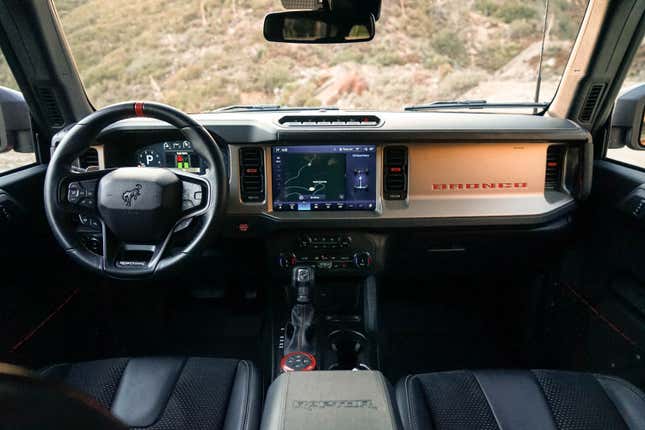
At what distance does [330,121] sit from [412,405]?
137 cm

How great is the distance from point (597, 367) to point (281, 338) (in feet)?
5.25

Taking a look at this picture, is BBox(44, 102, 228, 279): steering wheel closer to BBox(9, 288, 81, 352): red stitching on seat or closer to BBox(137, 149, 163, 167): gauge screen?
BBox(137, 149, 163, 167): gauge screen

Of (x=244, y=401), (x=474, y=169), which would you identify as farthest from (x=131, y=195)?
(x=474, y=169)

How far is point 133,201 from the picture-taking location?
2188 mm

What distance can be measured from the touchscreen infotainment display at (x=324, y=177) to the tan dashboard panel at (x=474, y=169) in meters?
0.23

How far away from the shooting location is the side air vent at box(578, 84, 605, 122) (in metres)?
2.86

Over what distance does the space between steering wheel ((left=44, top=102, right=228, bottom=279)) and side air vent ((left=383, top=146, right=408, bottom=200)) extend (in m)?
0.88

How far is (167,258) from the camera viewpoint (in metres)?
2.18

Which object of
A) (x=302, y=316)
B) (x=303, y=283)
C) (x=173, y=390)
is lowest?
(x=302, y=316)

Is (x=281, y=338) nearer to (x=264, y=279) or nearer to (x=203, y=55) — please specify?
(x=264, y=279)

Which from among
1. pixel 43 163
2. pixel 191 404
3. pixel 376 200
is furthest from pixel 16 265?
pixel 376 200

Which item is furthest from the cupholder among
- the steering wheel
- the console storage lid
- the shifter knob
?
the steering wheel

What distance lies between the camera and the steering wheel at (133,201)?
216cm

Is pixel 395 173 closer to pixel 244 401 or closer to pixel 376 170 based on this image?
pixel 376 170
